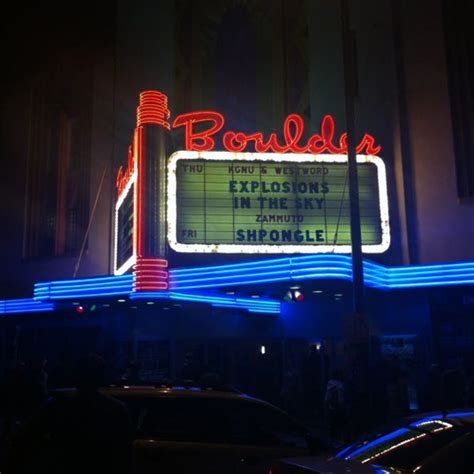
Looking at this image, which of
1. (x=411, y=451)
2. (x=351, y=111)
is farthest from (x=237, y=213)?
(x=411, y=451)

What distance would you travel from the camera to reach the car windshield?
15.2ft

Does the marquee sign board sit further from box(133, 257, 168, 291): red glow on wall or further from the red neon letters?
box(133, 257, 168, 291): red glow on wall

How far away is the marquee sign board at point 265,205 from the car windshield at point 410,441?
35.8 feet

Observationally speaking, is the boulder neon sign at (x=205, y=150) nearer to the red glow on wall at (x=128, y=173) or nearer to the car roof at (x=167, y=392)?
the red glow on wall at (x=128, y=173)

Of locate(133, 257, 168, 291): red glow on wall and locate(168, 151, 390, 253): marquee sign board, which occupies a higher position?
locate(168, 151, 390, 253): marquee sign board

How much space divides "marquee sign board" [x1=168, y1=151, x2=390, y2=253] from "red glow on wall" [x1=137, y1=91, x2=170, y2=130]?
3.13ft

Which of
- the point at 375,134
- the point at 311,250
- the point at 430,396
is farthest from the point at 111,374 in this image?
the point at 375,134

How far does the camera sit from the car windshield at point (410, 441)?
4.64 meters

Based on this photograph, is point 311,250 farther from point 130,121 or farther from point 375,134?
point 130,121

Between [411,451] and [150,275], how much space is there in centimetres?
1092

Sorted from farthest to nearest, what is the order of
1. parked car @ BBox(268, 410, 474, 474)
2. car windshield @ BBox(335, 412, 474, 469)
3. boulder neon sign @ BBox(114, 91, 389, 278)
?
1. boulder neon sign @ BBox(114, 91, 389, 278)
2. car windshield @ BBox(335, 412, 474, 469)
3. parked car @ BBox(268, 410, 474, 474)

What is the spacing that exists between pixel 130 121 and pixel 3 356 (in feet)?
36.7

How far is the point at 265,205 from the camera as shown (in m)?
16.5

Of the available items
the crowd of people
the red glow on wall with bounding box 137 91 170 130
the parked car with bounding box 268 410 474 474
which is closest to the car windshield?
the parked car with bounding box 268 410 474 474
